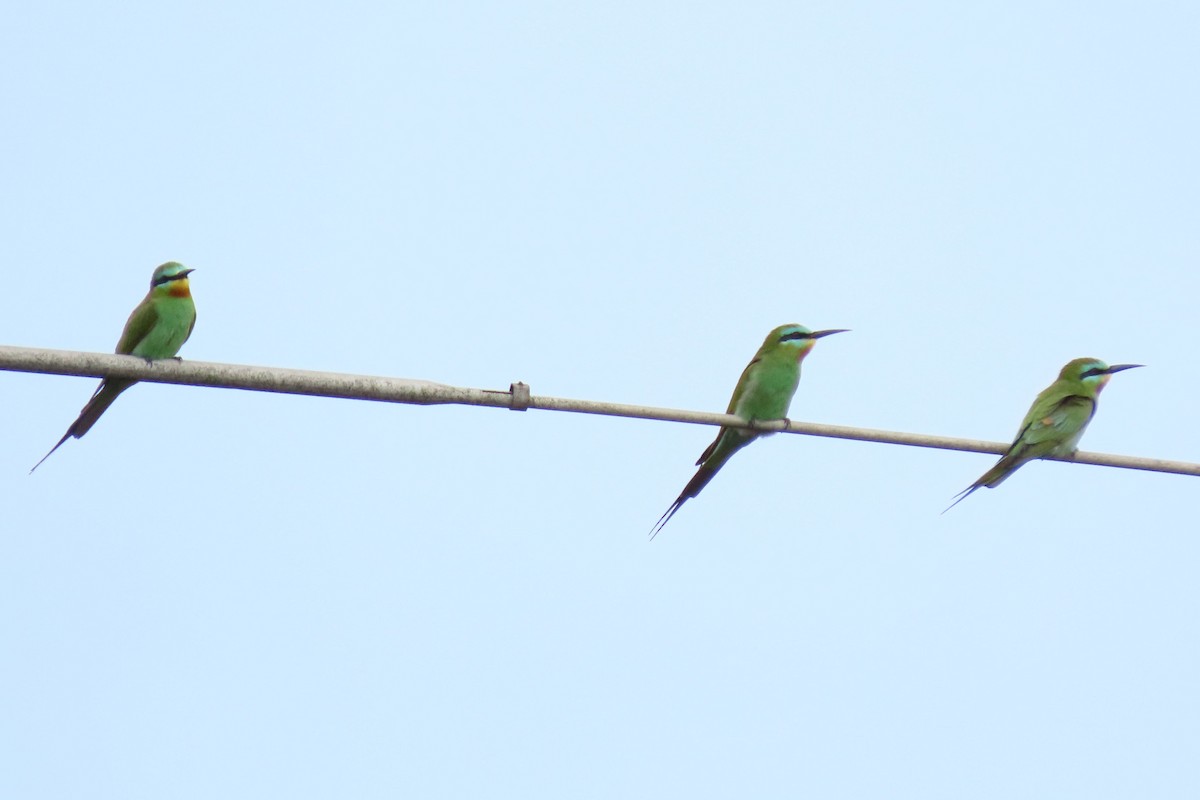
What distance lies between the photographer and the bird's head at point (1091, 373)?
7059mm

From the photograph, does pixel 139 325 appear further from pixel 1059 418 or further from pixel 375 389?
pixel 1059 418

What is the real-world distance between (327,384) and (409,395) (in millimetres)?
198

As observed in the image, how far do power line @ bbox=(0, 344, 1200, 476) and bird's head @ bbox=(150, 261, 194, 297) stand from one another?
2950 millimetres

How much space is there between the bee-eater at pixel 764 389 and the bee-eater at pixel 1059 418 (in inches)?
34.8

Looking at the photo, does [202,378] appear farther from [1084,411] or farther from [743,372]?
[1084,411]

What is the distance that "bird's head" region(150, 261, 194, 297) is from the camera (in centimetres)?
631

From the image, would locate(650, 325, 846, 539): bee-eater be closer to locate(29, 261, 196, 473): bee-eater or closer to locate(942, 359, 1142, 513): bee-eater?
locate(942, 359, 1142, 513): bee-eater

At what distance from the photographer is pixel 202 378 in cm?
347

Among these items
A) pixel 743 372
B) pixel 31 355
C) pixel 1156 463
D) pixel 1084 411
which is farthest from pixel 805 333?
pixel 31 355

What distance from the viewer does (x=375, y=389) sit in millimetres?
3559

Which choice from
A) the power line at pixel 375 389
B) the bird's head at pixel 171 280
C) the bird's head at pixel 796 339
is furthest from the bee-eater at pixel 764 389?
the bird's head at pixel 171 280

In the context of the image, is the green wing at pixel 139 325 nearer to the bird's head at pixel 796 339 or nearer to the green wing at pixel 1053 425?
the bird's head at pixel 796 339

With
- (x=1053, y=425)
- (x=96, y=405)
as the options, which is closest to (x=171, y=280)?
(x=96, y=405)

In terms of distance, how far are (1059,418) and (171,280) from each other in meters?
3.88
